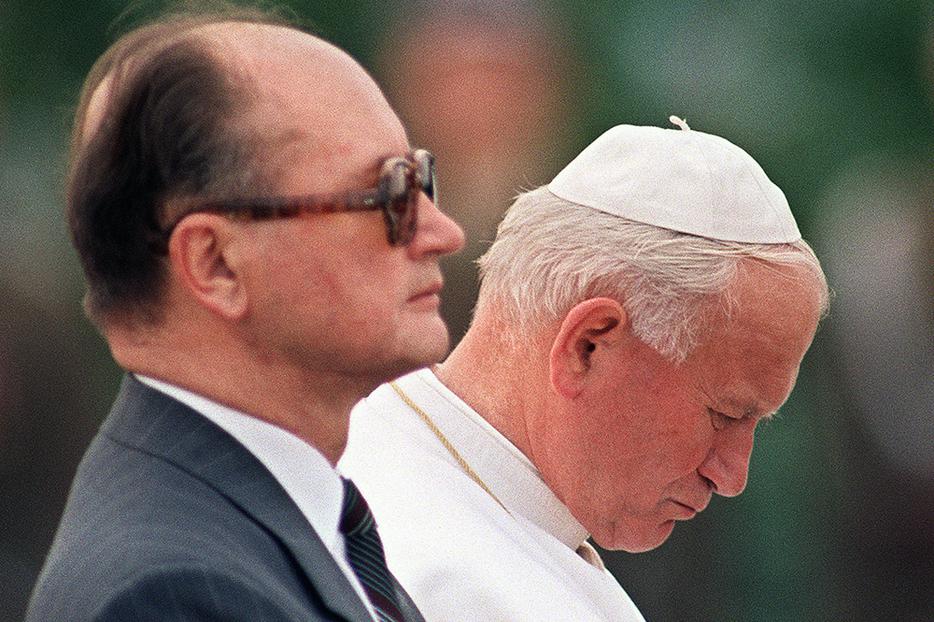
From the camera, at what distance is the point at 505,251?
3375mm

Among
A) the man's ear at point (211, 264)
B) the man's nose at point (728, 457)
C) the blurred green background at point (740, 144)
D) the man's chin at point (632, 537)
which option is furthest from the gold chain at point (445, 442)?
the blurred green background at point (740, 144)

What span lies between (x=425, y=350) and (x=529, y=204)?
3.99 feet

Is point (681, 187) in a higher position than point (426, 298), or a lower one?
lower

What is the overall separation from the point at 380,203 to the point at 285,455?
1.12ft

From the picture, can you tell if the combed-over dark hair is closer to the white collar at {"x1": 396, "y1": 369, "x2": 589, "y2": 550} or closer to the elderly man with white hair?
the elderly man with white hair

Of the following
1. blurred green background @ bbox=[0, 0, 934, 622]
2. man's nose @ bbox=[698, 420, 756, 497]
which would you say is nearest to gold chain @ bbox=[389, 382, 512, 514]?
man's nose @ bbox=[698, 420, 756, 497]

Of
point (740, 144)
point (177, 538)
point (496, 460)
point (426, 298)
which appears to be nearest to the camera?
point (177, 538)

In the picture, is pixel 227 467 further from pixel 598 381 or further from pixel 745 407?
pixel 745 407

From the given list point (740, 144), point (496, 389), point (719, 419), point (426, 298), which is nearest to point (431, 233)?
point (426, 298)

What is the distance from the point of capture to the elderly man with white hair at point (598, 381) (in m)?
3.22

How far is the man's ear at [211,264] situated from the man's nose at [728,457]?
4.77 ft

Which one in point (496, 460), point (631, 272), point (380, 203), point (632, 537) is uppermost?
point (380, 203)

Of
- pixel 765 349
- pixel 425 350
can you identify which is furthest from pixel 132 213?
pixel 765 349

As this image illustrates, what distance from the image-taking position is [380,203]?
219 cm
